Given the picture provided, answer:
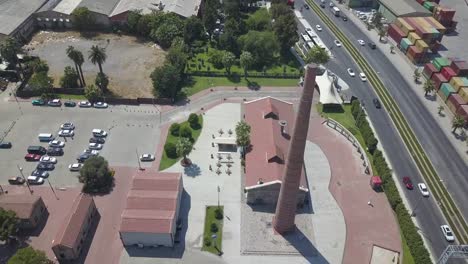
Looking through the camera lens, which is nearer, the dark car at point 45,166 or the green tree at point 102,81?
the dark car at point 45,166

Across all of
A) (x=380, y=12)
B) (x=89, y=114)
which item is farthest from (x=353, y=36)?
(x=89, y=114)

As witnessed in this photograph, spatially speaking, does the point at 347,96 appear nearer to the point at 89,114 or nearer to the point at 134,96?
the point at 134,96

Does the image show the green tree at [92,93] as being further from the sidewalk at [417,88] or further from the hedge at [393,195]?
→ the sidewalk at [417,88]

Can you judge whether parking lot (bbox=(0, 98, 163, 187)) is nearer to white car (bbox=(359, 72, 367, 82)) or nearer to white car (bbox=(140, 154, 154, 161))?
white car (bbox=(140, 154, 154, 161))

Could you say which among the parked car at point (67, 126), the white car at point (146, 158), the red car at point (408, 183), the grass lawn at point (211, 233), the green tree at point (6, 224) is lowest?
the red car at point (408, 183)

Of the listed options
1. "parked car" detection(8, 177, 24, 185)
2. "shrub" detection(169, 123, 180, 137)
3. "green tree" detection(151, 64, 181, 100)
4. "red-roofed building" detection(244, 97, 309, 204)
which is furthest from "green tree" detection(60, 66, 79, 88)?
"red-roofed building" detection(244, 97, 309, 204)

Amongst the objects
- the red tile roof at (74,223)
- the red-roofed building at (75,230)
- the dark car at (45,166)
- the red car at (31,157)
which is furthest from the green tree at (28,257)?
the red car at (31,157)

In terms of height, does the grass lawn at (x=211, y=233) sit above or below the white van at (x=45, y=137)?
below
